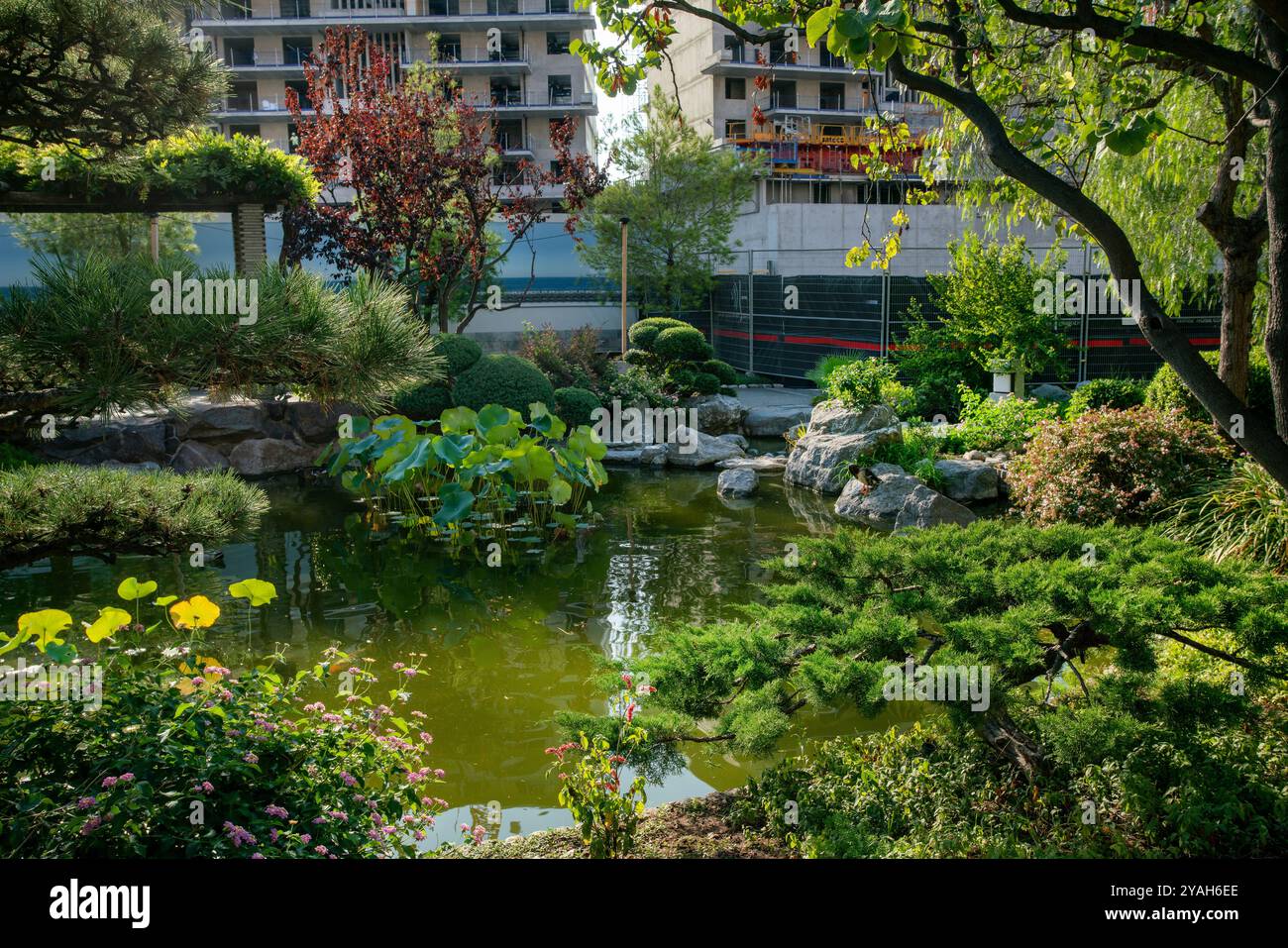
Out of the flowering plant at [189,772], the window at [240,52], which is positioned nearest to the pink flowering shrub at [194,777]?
the flowering plant at [189,772]

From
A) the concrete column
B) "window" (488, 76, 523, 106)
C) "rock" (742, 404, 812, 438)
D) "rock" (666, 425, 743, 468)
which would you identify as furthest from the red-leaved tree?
"window" (488, 76, 523, 106)

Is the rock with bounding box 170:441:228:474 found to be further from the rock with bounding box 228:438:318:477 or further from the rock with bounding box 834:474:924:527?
the rock with bounding box 834:474:924:527

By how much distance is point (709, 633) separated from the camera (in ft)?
14.3

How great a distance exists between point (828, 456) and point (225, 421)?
22.5ft

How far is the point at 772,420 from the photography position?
1541cm

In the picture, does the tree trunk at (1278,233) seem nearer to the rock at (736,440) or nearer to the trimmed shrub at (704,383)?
the rock at (736,440)

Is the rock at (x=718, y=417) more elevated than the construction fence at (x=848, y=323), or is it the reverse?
the construction fence at (x=848, y=323)

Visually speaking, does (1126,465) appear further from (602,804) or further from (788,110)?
(788,110)

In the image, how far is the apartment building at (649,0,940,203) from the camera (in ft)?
116

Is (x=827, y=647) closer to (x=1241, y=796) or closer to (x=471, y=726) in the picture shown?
(x=1241, y=796)

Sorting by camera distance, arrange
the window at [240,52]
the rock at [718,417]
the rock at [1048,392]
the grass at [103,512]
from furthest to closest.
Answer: the window at [240,52] → the rock at [718,417] → the rock at [1048,392] → the grass at [103,512]

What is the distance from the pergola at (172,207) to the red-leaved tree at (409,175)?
22.9 inches

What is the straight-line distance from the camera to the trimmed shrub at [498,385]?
40.8 ft

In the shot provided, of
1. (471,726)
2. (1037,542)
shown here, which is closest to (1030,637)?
(1037,542)
